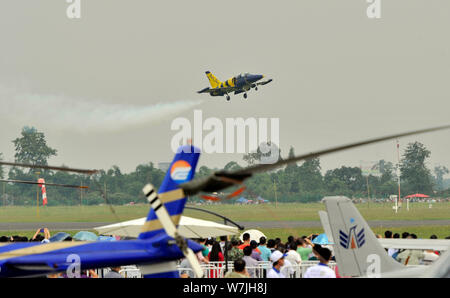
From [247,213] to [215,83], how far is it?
19719 millimetres

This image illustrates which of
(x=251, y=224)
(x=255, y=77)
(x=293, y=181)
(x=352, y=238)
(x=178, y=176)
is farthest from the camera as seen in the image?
(x=293, y=181)

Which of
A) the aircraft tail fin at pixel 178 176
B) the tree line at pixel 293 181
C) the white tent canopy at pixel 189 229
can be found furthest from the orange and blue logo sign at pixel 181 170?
the tree line at pixel 293 181

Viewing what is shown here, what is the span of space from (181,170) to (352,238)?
544 centimetres

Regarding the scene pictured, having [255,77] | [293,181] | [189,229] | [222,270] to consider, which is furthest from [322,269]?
[293,181]

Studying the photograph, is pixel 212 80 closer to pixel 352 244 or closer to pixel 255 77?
pixel 255 77

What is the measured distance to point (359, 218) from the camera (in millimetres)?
13617

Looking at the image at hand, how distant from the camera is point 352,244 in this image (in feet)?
43.7

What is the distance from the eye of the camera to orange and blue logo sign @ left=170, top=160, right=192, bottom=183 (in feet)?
30.9

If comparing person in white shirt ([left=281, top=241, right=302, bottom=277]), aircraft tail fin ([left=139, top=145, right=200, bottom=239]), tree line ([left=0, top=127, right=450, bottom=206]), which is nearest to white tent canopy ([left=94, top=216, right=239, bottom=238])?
person in white shirt ([left=281, top=241, right=302, bottom=277])

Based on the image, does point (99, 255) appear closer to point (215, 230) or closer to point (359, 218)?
point (359, 218)

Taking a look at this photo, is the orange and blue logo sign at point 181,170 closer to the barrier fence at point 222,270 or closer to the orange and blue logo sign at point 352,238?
the barrier fence at point 222,270

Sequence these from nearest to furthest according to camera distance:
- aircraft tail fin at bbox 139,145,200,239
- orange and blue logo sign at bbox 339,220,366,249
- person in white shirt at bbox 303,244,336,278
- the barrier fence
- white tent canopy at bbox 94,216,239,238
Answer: aircraft tail fin at bbox 139,145,200,239
person in white shirt at bbox 303,244,336,278
orange and blue logo sign at bbox 339,220,366,249
the barrier fence
white tent canopy at bbox 94,216,239,238

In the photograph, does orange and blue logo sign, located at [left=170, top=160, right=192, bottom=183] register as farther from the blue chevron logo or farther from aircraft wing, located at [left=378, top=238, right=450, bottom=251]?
aircraft wing, located at [left=378, top=238, right=450, bottom=251]
